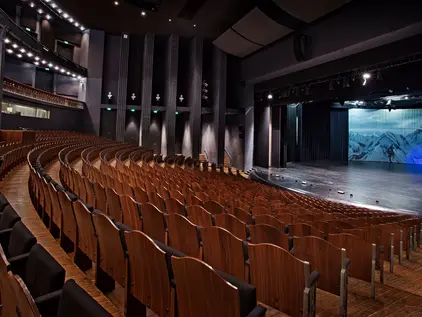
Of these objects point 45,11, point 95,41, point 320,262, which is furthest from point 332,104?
point 320,262

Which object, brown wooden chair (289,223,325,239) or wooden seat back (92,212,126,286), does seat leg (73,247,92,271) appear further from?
brown wooden chair (289,223,325,239)

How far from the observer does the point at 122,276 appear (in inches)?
44.4

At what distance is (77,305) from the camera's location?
2.03 ft

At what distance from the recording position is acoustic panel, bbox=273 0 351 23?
5.48 metres

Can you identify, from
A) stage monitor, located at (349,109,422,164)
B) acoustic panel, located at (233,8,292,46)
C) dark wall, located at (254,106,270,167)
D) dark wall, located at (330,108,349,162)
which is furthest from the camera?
dark wall, located at (330,108,349,162)

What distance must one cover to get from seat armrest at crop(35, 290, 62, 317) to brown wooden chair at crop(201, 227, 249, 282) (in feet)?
2.13

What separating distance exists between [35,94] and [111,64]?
349cm

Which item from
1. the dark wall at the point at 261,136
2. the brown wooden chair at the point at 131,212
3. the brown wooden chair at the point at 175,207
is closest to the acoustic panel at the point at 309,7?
the dark wall at the point at 261,136

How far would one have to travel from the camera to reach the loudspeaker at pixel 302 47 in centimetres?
657

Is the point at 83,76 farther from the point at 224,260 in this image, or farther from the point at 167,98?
the point at 224,260

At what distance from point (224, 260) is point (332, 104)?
14162 millimetres

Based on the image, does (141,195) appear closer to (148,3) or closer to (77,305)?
(77,305)

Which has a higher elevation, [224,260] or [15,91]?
[15,91]

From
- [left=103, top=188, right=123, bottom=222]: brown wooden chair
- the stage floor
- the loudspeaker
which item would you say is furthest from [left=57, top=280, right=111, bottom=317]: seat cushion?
the loudspeaker
